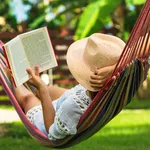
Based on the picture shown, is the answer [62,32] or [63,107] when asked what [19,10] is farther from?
[63,107]

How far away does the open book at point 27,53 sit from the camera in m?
4.09

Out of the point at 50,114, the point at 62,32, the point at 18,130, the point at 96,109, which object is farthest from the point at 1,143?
the point at 62,32

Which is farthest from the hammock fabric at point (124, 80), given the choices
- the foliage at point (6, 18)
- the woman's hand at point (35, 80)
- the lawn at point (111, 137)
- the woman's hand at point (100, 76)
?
the foliage at point (6, 18)

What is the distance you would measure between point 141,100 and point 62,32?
3.62 meters

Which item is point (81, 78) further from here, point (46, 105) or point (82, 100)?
point (46, 105)

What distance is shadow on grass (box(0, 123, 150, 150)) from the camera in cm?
560

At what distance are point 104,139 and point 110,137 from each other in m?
0.14

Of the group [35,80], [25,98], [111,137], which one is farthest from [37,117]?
[111,137]

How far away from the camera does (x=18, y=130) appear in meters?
6.71

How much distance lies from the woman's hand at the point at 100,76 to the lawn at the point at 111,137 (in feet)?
6.14

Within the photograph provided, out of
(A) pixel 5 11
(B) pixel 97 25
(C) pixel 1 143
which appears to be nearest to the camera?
(C) pixel 1 143

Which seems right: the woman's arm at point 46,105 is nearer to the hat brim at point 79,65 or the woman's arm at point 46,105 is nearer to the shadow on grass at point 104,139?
the hat brim at point 79,65

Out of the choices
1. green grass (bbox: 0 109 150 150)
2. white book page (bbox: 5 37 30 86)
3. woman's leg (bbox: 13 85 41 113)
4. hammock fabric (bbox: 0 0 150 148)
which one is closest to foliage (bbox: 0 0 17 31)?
green grass (bbox: 0 109 150 150)

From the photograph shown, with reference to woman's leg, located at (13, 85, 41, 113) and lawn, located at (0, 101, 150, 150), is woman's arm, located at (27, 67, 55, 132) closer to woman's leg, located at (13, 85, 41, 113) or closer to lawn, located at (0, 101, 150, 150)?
woman's leg, located at (13, 85, 41, 113)
